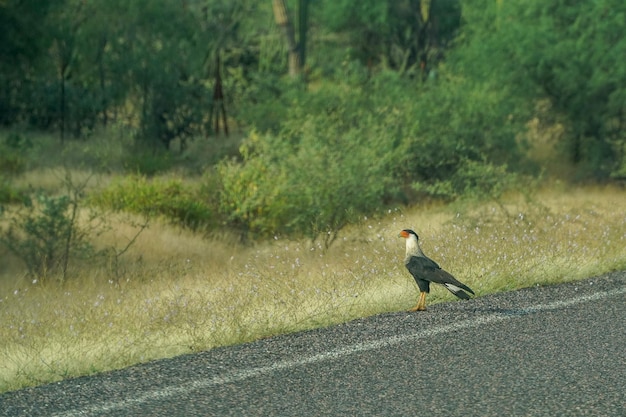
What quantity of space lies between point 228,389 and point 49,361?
4.44 feet

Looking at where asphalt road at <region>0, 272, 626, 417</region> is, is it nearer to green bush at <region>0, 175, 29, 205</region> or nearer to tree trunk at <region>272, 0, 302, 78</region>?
green bush at <region>0, 175, 29, 205</region>

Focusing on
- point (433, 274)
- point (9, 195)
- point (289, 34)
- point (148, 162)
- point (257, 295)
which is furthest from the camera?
point (289, 34)

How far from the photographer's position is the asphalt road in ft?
16.1

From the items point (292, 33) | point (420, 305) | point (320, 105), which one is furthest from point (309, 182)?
point (292, 33)

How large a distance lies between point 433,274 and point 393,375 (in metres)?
1.66

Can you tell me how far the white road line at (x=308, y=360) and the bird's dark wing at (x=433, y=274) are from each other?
0.25 m

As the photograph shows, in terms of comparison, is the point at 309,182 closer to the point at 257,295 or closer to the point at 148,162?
the point at 257,295

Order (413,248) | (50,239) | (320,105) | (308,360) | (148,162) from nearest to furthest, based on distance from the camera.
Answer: (308,360)
(413,248)
(50,239)
(320,105)
(148,162)

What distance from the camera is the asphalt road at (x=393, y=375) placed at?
491 centimetres

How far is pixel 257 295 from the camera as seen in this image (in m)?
7.85

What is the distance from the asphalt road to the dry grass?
329 mm

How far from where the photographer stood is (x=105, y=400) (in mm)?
5074

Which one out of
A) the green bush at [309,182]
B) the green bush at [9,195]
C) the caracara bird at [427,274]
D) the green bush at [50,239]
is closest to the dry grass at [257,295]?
the caracara bird at [427,274]

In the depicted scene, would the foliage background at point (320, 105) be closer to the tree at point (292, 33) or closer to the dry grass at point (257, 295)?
the tree at point (292, 33)
